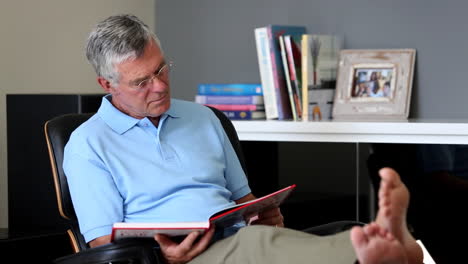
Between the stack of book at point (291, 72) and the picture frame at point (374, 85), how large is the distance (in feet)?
0.23

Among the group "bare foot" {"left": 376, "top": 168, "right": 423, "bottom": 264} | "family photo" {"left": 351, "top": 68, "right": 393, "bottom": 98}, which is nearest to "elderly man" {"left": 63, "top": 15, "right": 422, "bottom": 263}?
"bare foot" {"left": 376, "top": 168, "right": 423, "bottom": 264}

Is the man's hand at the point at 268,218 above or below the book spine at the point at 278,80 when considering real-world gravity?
below

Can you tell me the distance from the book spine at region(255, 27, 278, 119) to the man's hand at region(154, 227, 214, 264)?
134 cm

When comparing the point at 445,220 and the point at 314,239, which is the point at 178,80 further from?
the point at 314,239

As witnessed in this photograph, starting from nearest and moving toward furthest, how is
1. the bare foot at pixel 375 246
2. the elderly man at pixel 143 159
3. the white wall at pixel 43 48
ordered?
1. the bare foot at pixel 375 246
2. the elderly man at pixel 143 159
3. the white wall at pixel 43 48

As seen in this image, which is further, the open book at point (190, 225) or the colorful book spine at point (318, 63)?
the colorful book spine at point (318, 63)

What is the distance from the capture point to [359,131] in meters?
2.95

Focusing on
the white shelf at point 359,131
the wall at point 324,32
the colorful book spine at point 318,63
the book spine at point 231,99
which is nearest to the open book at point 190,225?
the white shelf at point 359,131

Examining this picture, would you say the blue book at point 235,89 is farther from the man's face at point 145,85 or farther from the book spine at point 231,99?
the man's face at point 145,85

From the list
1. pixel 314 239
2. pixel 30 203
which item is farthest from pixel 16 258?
pixel 314 239

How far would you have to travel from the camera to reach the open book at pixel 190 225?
1.84 metres

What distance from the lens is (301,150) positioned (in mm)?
3090

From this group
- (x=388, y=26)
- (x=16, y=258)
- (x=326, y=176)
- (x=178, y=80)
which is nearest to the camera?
(x=16, y=258)

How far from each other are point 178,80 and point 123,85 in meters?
1.69
